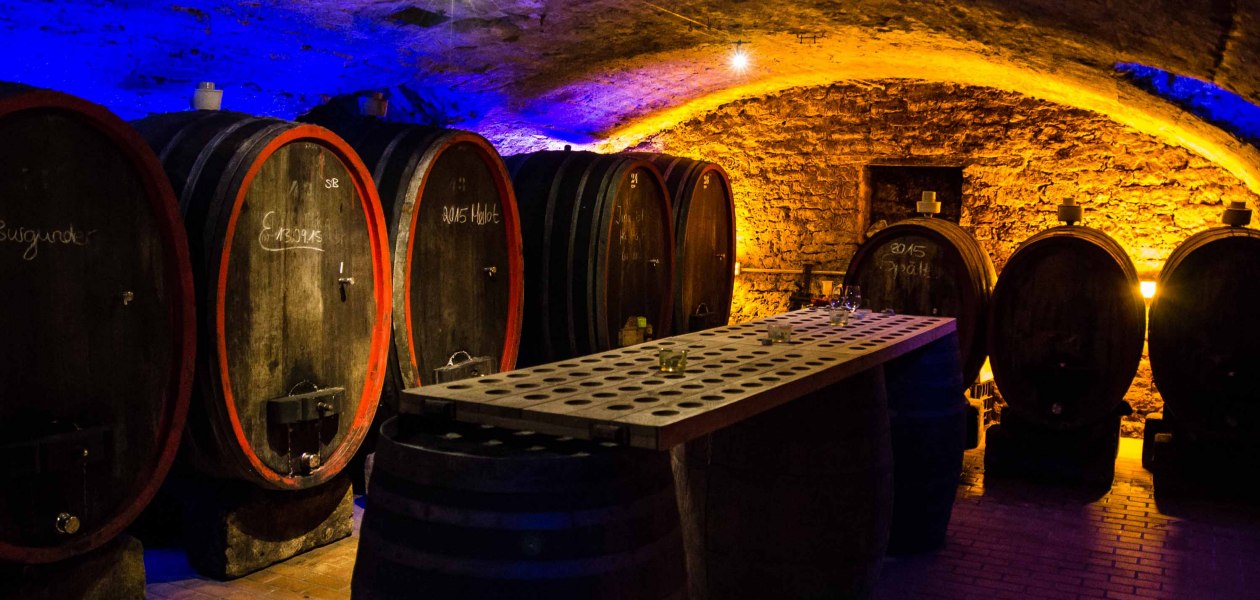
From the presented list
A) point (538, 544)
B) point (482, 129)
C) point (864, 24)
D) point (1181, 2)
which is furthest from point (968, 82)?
point (538, 544)

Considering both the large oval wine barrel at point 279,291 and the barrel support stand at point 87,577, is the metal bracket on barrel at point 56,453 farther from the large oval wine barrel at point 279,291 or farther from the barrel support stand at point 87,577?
the large oval wine barrel at point 279,291

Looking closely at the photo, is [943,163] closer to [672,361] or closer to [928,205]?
[928,205]

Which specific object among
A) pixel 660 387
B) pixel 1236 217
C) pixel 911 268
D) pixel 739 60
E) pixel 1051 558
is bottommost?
pixel 1051 558

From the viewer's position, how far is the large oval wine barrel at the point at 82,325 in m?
2.54

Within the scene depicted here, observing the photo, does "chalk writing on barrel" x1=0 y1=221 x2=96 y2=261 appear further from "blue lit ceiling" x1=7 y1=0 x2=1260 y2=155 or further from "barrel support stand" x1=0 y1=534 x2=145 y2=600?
"blue lit ceiling" x1=7 y1=0 x2=1260 y2=155

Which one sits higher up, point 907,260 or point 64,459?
point 907,260

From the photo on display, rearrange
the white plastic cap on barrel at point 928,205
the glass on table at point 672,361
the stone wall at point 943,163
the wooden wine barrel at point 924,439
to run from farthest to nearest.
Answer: the stone wall at point 943,163
the white plastic cap on barrel at point 928,205
the wooden wine barrel at point 924,439
the glass on table at point 672,361

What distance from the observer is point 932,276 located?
5.98 m

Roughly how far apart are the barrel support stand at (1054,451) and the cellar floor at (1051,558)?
3.8 inches

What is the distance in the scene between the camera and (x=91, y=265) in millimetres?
2730

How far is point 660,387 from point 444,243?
182cm

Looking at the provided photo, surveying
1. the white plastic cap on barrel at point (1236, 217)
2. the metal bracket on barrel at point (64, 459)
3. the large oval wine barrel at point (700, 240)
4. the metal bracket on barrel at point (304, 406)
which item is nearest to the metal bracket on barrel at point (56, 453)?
the metal bracket on barrel at point (64, 459)

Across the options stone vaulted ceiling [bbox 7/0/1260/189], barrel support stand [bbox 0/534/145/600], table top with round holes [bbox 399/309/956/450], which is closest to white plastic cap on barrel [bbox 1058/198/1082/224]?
stone vaulted ceiling [bbox 7/0/1260/189]

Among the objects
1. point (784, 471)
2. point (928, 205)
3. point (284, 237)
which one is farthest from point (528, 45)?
point (784, 471)
